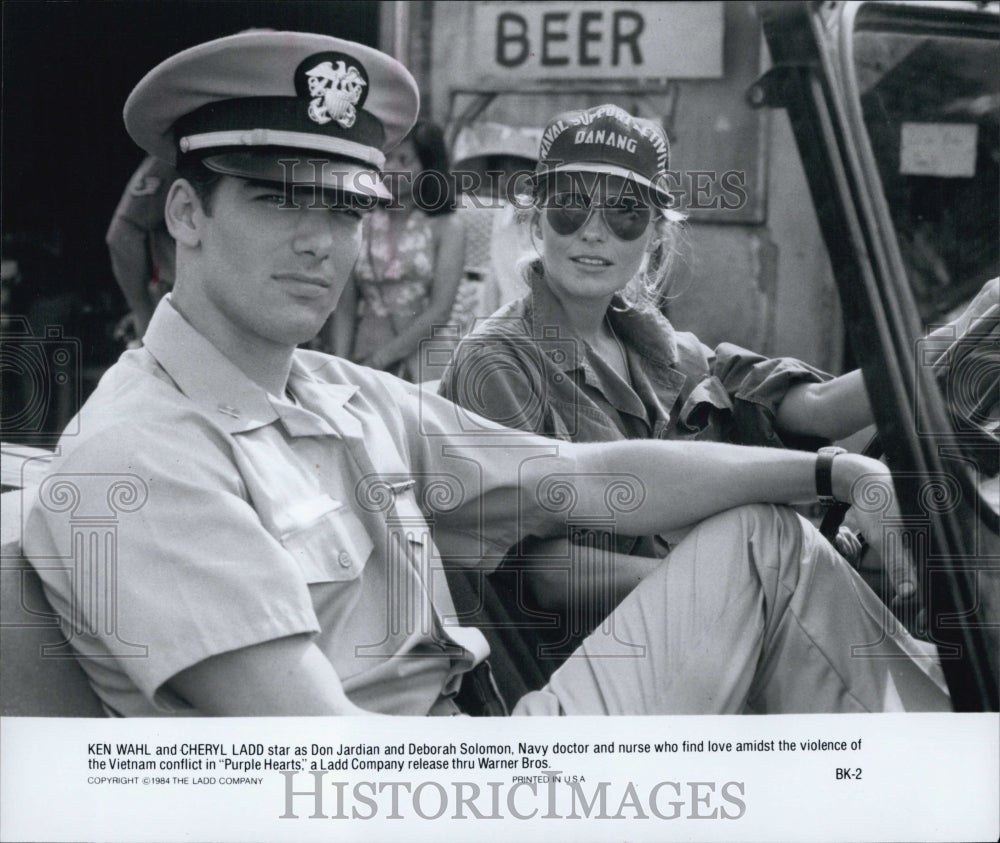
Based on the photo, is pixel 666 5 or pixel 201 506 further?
pixel 666 5

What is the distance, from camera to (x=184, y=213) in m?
2.18

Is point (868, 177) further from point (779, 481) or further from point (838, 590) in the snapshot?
point (838, 590)

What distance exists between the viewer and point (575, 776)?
7.68 ft

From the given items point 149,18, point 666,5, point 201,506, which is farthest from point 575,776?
point 149,18

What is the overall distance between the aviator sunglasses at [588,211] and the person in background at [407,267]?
18cm

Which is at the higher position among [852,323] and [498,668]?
[852,323]

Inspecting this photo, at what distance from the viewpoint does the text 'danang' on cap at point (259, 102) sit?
213 centimetres

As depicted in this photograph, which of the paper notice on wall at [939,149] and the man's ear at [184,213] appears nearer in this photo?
the man's ear at [184,213]

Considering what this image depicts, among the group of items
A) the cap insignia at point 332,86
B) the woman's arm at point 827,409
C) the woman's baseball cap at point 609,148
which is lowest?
Answer: the woman's arm at point 827,409

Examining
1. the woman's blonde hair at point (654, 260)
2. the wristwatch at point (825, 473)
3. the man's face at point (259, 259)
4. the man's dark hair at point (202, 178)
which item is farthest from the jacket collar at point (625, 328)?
the man's dark hair at point (202, 178)

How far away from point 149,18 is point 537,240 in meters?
0.79

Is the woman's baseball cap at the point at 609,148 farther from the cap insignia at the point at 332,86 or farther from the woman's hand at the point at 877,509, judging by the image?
the woman's hand at the point at 877,509

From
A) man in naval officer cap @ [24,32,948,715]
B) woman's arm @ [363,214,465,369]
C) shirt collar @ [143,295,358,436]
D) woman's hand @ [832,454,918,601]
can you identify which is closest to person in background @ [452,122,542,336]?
woman's arm @ [363,214,465,369]

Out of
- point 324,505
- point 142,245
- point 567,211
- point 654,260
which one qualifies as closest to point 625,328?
point 654,260
